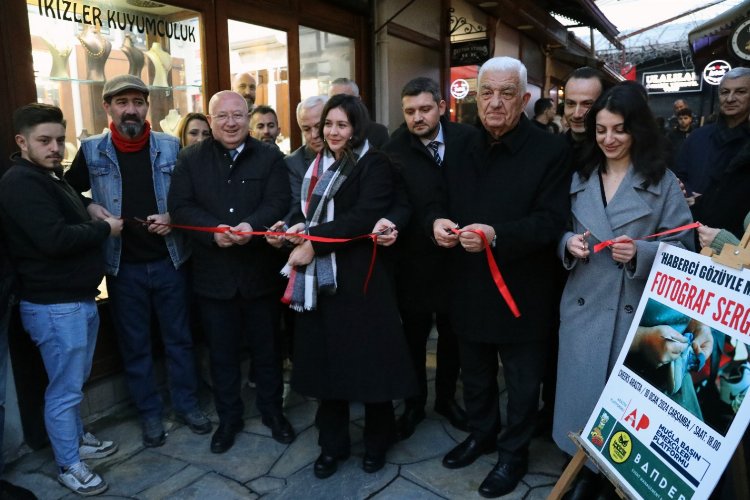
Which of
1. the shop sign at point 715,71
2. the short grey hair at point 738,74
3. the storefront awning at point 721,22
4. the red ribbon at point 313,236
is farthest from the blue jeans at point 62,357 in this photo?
the shop sign at point 715,71

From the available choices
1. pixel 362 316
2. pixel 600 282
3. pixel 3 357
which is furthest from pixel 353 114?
pixel 3 357

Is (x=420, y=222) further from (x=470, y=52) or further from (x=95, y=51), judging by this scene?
(x=470, y=52)

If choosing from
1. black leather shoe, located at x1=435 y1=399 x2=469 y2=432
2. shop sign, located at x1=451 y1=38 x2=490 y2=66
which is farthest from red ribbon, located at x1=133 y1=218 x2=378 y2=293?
shop sign, located at x1=451 y1=38 x2=490 y2=66

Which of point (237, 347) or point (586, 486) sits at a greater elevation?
point (237, 347)

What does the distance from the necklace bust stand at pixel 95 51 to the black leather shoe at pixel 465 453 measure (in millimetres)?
3763

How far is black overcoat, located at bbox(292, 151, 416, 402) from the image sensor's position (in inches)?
126

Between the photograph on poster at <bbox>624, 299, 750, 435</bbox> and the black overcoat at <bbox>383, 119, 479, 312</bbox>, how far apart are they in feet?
4.48

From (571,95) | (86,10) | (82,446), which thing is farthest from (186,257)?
(571,95)

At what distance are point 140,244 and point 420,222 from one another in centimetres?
186

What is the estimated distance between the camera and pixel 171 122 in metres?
4.93

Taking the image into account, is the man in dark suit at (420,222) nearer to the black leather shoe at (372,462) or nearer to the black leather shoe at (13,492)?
the black leather shoe at (372,462)

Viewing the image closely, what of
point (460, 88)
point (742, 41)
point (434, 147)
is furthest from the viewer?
point (460, 88)

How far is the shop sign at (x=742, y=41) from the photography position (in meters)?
7.03

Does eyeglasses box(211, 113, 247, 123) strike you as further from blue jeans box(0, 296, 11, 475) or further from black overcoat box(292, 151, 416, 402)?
blue jeans box(0, 296, 11, 475)
